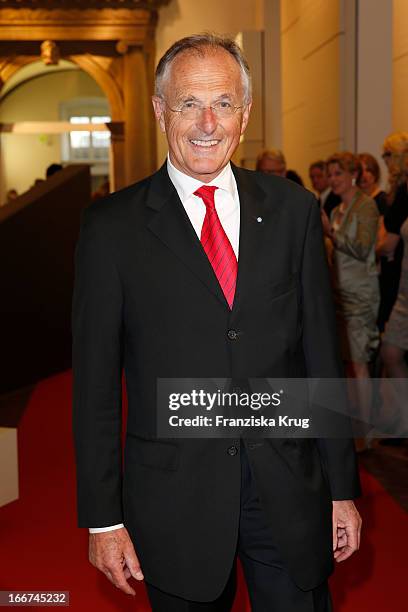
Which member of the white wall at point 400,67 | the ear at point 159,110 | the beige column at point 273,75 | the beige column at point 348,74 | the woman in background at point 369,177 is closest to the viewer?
the ear at point 159,110

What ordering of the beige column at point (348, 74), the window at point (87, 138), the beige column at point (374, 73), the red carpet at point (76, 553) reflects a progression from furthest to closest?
1. the window at point (87, 138)
2. the beige column at point (348, 74)
3. the beige column at point (374, 73)
4. the red carpet at point (76, 553)

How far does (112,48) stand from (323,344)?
15.9 metres

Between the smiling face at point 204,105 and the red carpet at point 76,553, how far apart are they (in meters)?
2.02

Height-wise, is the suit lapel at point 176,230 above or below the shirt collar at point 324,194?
below

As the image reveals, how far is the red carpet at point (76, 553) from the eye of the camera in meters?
3.48

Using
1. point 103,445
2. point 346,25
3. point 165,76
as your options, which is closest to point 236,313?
point 103,445

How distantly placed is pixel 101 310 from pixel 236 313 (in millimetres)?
264

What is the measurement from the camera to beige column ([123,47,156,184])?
16.4 m

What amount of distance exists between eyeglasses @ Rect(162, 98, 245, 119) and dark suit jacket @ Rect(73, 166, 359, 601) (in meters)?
0.16

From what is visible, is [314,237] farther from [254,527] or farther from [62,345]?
[62,345]

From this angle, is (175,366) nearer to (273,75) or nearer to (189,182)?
(189,182)

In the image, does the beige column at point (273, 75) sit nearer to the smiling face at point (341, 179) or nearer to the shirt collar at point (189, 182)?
the smiling face at point (341, 179)

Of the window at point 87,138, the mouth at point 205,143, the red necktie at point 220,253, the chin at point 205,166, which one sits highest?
the window at point 87,138

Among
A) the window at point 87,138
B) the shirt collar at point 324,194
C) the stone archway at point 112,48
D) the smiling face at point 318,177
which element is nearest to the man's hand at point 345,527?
the shirt collar at point 324,194
